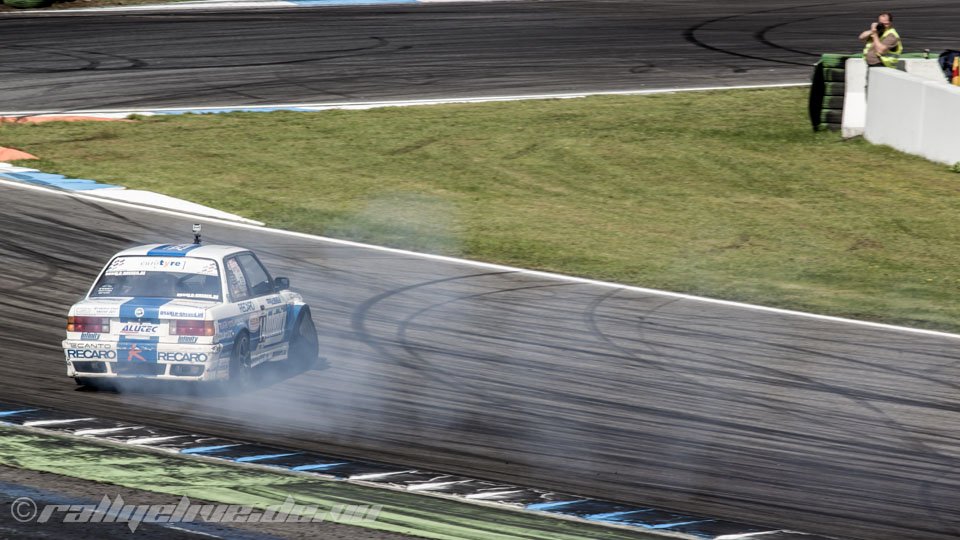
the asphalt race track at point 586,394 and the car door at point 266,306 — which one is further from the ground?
the car door at point 266,306

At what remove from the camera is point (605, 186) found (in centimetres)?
2148

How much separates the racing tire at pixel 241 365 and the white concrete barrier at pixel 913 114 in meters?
13.5

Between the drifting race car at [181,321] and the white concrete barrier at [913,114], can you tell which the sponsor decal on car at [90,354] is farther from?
the white concrete barrier at [913,114]

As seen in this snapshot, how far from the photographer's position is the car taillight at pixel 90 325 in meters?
10.9

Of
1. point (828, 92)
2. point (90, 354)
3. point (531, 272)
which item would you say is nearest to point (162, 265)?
point (90, 354)

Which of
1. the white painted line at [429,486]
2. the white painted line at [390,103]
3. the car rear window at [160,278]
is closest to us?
the white painted line at [429,486]

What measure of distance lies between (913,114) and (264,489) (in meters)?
16.7

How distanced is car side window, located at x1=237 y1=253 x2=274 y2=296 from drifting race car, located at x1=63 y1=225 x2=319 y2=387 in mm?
18

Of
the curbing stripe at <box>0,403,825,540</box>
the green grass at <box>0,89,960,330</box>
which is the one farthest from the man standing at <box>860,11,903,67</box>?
the curbing stripe at <box>0,403,825,540</box>

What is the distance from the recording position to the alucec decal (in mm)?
10906

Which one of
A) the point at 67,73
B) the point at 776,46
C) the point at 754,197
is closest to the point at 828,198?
the point at 754,197

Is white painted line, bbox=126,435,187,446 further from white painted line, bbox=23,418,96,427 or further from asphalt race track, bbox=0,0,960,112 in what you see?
asphalt race track, bbox=0,0,960,112

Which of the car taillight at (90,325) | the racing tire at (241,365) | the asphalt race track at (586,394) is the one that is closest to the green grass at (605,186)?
the asphalt race track at (586,394)

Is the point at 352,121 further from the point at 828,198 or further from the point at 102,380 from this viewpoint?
the point at 102,380
